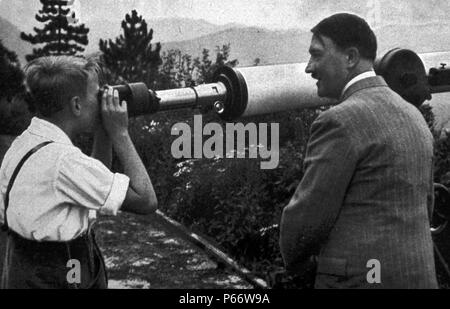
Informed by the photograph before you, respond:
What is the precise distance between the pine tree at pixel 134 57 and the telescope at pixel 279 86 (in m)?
5.94

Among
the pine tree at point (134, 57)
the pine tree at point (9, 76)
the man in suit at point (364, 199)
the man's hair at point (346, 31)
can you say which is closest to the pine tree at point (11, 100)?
the pine tree at point (9, 76)

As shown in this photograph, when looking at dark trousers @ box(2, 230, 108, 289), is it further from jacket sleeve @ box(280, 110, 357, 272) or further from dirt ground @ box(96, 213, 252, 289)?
dirt ground @ box(96, 213, 252, 289)

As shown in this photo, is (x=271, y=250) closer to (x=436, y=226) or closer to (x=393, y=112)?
(x=436, y=226)

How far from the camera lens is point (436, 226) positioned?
259 centimetres

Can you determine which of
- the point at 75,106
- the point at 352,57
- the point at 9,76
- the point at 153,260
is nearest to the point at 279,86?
the point at 352,57

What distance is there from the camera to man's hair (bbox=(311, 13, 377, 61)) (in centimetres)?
177

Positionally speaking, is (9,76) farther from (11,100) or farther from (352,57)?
(352,57)

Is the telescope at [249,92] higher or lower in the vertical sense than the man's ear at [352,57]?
lower

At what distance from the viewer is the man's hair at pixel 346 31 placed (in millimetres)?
1768

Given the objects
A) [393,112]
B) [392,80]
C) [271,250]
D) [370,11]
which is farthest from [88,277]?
[370,11]

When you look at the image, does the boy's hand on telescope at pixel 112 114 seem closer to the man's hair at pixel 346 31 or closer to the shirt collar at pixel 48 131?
the shirt collar at pixel 48 131

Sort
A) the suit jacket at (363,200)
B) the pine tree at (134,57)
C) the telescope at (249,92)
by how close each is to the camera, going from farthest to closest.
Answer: the pine tree at (134,57)
the telescope at (249,92)
the suit jacket at (363,200)

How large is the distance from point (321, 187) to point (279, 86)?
79cm

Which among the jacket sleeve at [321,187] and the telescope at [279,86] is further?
the telescope at [279,86]
